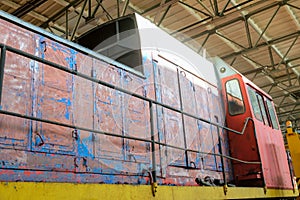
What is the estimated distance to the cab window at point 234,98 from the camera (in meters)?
5.19

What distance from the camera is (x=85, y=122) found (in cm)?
302

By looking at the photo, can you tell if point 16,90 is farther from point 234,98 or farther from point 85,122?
point 234,98

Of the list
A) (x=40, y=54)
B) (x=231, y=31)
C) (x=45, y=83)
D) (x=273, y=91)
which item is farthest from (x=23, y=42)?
(x=273, y=91)

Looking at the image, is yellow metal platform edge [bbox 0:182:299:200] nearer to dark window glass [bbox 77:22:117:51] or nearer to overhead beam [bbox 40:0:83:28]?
dark window glass [bbox 77:22:117:51]

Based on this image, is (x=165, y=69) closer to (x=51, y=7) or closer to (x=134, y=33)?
(x=134, y=33)

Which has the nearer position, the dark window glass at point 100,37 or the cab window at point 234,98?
the dark window glass at point 100,37

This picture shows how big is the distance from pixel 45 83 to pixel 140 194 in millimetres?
1244

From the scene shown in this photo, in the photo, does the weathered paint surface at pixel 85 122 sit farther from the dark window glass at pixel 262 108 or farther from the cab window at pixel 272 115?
the cab window at pixel 272 115

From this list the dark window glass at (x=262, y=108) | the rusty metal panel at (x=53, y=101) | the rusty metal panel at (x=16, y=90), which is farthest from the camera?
the dark window glass at (x=262, y=108)

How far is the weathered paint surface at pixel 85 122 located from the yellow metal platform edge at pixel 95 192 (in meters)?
0.53

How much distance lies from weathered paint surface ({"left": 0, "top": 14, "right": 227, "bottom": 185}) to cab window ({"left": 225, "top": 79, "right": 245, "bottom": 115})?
3.59 feet

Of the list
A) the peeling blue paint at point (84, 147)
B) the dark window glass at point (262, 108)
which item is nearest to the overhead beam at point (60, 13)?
the dark window glass at point (262, 108)

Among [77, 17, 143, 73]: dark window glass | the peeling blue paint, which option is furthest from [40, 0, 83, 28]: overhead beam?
the peeling blue paint

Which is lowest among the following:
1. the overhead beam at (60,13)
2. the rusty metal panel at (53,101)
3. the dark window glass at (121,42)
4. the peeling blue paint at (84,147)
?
the peeling blue paint at (84,147)
